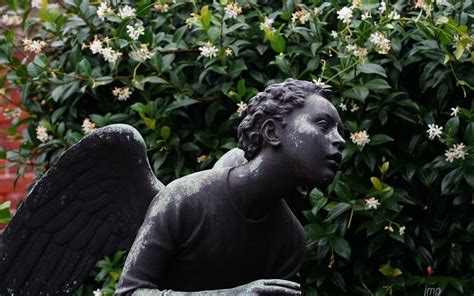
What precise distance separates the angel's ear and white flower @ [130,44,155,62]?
1826mm

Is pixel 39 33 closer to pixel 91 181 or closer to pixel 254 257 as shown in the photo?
pixel 91 181

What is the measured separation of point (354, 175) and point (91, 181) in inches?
57.2

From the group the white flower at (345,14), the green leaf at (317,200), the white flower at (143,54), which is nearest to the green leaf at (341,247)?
the green leaf at (317,200)

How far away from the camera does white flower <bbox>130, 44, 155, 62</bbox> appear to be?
5043 mm

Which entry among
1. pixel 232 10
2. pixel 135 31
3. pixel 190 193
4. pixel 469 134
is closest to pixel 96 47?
pixel 135 31

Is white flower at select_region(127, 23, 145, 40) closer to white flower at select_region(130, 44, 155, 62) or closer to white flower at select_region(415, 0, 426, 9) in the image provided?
white flower at select_region(130, 44, 155, 62)

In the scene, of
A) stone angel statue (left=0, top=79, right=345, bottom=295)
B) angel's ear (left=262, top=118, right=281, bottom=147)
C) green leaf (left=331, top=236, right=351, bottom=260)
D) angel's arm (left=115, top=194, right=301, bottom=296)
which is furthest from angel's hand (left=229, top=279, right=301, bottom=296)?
green leaf (left=331, top=236, right=351, bottom=260)

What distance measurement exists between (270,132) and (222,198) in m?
0.23

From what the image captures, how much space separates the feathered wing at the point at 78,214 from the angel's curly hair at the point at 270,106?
1.19ft

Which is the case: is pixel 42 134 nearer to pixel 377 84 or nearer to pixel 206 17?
pixel 206 17

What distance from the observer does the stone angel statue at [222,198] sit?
3.26 m

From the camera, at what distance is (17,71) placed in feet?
17.9

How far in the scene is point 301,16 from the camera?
495 cm

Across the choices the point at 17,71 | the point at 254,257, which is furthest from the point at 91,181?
the point at 17,71
